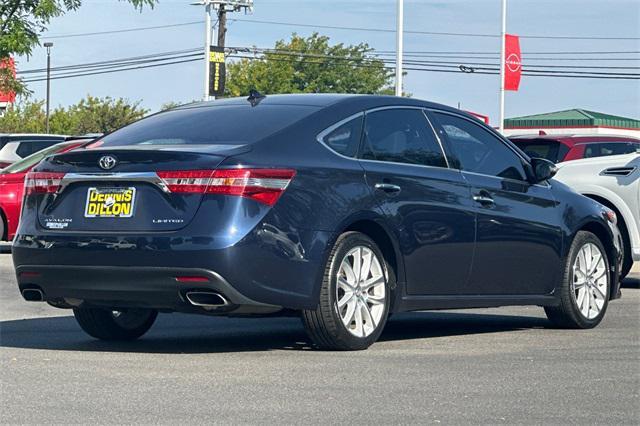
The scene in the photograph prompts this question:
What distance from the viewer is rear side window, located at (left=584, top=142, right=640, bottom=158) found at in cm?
1656

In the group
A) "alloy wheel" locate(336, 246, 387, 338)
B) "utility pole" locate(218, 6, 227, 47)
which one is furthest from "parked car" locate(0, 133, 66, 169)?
"utility pole" locate(218, 6, 227, 47)

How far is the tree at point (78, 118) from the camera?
10050cm

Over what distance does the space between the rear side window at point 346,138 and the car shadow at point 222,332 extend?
1.24 metres

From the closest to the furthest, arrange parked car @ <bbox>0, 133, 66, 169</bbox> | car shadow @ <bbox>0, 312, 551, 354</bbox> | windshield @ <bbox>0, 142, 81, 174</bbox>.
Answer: car shadow @ <bbox>0, 312, 551, 354</bbox>, windshield @ <bbox>0, 142, 81, 174</bbox>, parked car @ <bbox>0, 133, 66, 169</bbox>

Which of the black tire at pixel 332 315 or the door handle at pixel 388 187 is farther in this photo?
the door handle at pixel 388 187

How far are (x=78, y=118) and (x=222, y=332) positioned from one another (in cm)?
9436

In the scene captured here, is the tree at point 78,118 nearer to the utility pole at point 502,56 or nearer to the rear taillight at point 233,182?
the utility pole at point 502,56

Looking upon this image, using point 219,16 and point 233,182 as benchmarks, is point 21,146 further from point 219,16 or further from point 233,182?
point 219,16

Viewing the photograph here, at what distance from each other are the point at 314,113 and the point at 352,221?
745 mm

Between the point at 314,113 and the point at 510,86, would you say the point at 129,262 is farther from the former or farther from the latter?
the point at 510,86

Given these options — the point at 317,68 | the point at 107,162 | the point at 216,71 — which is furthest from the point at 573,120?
the point at 107,162

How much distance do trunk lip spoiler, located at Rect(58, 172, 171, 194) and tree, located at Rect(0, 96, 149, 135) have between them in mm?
90908

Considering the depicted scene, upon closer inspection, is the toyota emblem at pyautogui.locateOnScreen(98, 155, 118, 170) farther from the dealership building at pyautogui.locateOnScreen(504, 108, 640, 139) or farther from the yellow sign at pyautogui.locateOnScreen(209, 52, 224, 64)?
the dealership building at pyautogui.locateOnScreen(504, 108, 640, 139)

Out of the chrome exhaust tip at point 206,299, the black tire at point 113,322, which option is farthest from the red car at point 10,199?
the chrome exhaust tip at point 206,299
